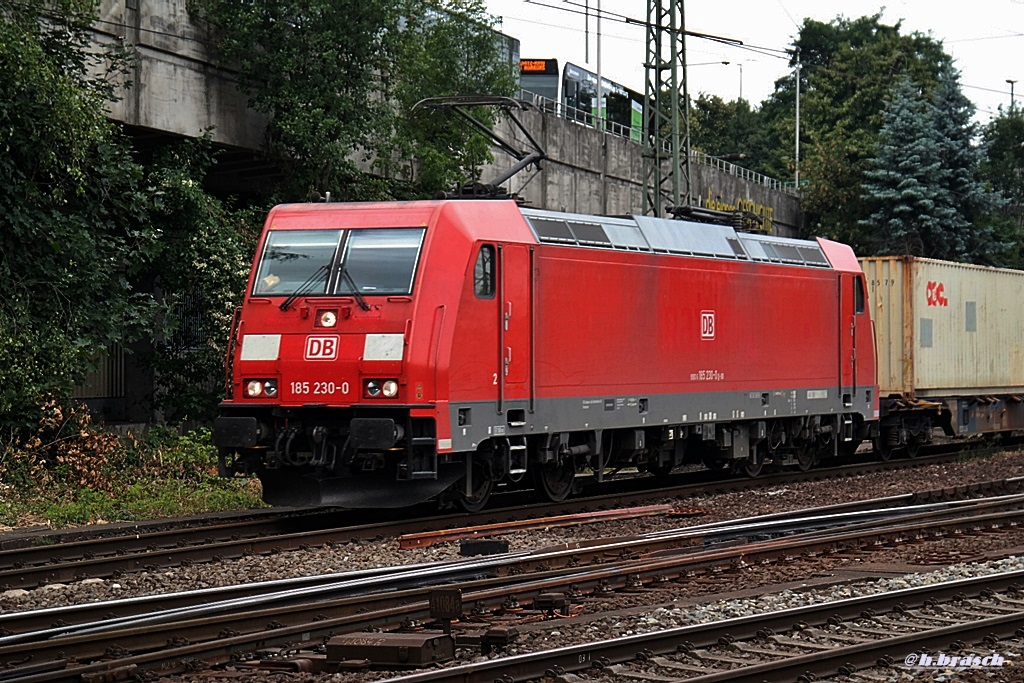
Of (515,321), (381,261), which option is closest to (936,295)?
(515,321)

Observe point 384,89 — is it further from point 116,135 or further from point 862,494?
point 862,494

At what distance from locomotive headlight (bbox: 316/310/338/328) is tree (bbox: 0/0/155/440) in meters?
4.38

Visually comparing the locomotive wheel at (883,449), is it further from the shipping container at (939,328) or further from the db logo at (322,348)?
the db logo at (322,348)

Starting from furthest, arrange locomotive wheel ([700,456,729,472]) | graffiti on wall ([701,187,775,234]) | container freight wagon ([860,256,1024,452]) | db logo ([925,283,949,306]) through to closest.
Answer: graffiti on wall ([701,187,775,234]) → db logo ([925,283,949,306]) → container freight wagon ([860,256,1024,452]) → locomotive wheel ([700,456,729,472])

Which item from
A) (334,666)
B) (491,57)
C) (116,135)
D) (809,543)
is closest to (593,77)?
(491,57)

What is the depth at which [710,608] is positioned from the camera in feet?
31.1

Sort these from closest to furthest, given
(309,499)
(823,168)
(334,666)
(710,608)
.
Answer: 1. (334,666)
2. (710,608)
3. (309,499)
4. (823,168)

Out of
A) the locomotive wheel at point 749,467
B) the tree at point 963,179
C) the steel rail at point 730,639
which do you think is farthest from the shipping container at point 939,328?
the tree at point 963,179

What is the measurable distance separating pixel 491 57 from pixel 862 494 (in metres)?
11.2

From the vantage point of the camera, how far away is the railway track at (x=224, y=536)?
11.5m

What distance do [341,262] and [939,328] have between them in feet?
47.1

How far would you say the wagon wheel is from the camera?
15.2 m

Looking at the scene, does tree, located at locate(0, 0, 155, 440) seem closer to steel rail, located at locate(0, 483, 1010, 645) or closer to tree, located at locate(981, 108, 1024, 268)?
steel rail, located at locate(0, 483, 1010, 645)

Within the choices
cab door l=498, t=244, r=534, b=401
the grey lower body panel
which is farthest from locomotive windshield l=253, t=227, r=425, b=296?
the grey lower body panel
